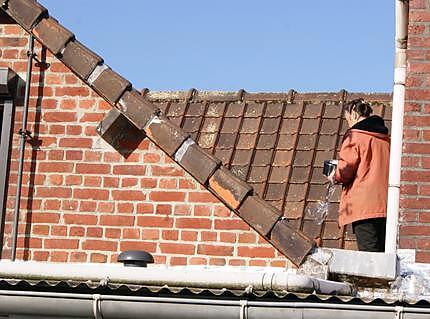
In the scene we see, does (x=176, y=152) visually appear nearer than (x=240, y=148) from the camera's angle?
Yes

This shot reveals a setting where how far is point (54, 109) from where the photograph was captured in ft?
32.6

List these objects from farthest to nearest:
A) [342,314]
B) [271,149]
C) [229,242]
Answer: [271,149] → [229,242] → [342,314]

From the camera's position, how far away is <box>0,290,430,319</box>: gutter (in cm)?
668

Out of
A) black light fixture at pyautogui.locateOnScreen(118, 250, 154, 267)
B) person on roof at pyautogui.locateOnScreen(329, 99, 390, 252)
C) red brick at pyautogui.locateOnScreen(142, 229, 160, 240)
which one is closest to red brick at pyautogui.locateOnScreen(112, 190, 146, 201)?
red brick at pyautogui.locateOnScreen(142, 229, 160, 240)

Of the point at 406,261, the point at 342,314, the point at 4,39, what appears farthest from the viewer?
the point at 4,39

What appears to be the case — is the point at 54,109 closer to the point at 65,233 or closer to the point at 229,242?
the point at 65,233

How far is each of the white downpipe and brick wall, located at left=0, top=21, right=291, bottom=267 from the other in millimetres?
1092

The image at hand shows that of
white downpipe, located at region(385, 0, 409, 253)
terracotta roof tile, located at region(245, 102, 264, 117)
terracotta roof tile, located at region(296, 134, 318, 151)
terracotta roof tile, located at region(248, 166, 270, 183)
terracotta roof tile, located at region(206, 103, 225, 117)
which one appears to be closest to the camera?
white downpipe, located at region(385, 0, 409, 253)

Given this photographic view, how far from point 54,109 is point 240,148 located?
2.06 metres

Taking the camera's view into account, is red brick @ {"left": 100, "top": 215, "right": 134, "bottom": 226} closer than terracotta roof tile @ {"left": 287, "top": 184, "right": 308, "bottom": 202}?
Yes

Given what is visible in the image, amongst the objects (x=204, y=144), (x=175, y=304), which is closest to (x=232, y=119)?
(x=204, y=144)

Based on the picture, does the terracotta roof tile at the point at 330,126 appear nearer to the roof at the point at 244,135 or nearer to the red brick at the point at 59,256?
the roof at the point at 244,135

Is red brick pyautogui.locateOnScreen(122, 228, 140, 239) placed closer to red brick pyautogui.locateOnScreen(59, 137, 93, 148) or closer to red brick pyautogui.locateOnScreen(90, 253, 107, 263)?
red brick pyautogui.locateOnScreen(90, 253, 107, 263)

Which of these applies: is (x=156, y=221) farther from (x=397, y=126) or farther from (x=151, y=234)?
(x=397, y=126)
